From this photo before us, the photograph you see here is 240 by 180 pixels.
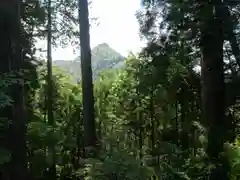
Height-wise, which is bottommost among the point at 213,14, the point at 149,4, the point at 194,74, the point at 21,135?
the point at 21,135

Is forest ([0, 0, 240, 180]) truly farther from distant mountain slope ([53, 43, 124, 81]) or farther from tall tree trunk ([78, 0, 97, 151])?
distant mountain slope ([53, 43, 124, 81])

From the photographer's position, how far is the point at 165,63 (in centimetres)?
882

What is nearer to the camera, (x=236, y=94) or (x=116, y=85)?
(x=236, y=94)

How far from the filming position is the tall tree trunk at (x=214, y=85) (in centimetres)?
701

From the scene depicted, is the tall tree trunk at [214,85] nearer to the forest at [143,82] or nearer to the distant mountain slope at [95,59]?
the forest at [143,82]

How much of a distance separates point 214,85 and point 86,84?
2.67 m

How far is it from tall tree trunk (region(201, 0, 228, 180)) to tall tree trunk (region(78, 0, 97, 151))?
237 centimetres

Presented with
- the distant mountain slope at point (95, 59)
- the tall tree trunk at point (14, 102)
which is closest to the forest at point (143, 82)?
the tall tree trunk at point (14, 102)

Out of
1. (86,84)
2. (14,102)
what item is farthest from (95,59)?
(14,102)

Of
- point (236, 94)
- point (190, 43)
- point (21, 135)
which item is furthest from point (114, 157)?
point (236, 94)

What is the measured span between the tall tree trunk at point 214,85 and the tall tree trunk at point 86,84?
237 cm

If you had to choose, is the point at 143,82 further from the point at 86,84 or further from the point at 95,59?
the point at 95,59

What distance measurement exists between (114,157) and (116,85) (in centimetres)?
1850

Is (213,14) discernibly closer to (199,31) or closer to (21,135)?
(199,31)
